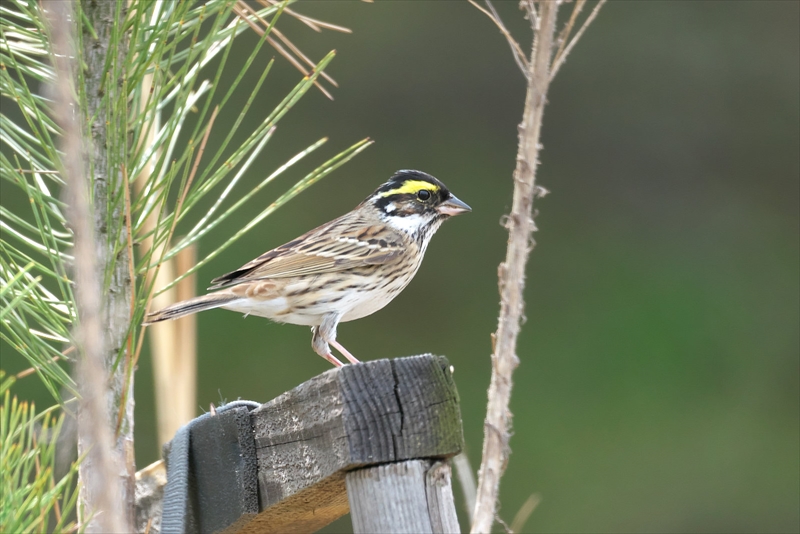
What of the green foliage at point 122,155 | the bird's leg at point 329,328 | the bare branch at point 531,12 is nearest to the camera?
the green foliage at point 122,155

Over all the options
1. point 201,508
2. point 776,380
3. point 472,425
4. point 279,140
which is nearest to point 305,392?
point 201,508

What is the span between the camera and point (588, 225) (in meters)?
6.50

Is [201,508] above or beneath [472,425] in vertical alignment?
above

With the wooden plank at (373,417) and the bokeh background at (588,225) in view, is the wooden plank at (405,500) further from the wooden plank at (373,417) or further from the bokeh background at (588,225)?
Answer: the bokeh background at (588,225)

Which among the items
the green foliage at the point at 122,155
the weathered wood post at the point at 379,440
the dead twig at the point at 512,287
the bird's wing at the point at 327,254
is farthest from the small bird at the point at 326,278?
the weathered wood post at the point at 379,440

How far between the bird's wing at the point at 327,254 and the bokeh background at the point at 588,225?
2.10m

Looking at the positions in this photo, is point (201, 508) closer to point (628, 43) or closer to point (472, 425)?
point (472, 425)

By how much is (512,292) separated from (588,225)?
481 centimetres

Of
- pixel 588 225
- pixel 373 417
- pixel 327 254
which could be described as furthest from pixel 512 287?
pixel 588 225

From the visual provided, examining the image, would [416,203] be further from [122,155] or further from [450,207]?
[122,155]

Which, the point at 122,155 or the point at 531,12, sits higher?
the point at 531,12

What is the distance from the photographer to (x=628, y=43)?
256 inches

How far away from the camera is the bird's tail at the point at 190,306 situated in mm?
2443

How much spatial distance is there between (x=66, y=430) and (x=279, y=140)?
440 centimetres
